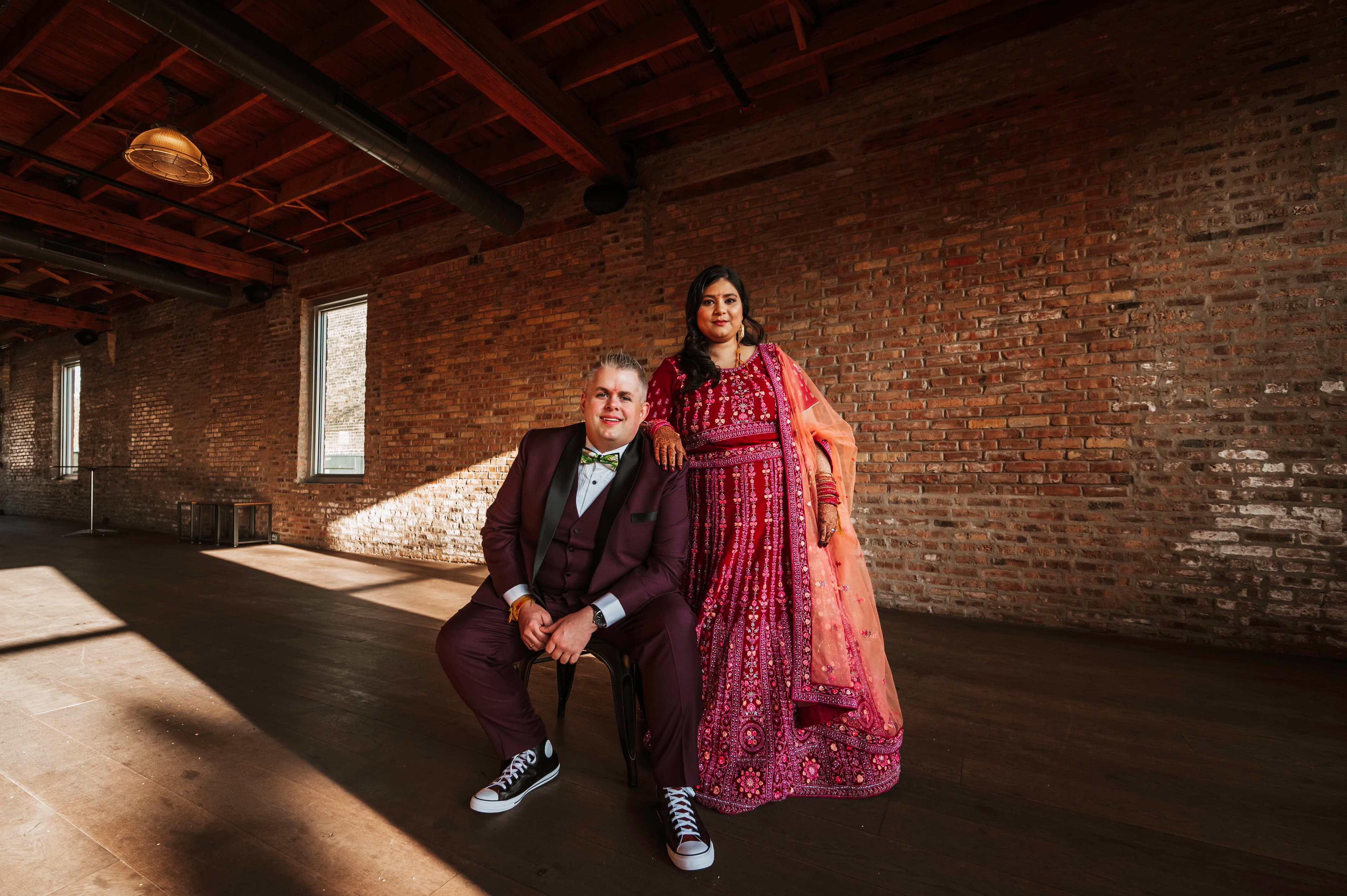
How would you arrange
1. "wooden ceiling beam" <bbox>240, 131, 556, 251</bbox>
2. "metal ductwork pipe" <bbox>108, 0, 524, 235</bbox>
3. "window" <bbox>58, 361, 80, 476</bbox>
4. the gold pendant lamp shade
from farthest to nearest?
"window" <bbox>58, 361, 80, 476</bbox> < "wooden ceiling beam" <bbox>240, 131, 556, 251</bbox> < the gold pendant lamp shade < "metal ductwork pipe" <bbox>108, 0, 524, 235</bbox>

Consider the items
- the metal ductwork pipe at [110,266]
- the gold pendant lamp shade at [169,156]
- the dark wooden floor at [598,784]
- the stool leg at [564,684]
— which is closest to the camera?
the dark wooden floor at [598,784]

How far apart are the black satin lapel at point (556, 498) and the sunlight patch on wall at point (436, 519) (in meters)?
3.97

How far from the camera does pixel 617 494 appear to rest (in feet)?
6.11

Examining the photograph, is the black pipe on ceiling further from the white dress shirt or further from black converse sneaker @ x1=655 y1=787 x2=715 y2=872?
black converse sneaker @ x1=655 y1=787 x2=715 y2=872

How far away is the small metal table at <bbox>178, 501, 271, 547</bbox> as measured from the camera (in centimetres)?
754

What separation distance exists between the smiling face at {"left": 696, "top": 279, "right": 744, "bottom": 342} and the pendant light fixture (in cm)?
450

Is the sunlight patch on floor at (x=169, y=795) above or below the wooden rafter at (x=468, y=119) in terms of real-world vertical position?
below

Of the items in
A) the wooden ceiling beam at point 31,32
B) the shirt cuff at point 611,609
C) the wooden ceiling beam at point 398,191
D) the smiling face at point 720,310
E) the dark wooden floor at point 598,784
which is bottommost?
the dark wooden floor at point 598,784

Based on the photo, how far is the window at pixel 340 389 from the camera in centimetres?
729

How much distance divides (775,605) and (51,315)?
1383cm

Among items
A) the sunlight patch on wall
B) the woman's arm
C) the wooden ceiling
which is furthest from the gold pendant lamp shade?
the woman's arm

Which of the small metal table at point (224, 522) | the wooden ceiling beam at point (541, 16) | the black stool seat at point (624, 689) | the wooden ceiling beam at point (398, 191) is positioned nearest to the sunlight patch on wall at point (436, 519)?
the small metal table at point (224, 522)

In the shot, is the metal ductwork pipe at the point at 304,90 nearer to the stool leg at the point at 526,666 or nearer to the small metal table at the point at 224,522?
the stool leg at the point at 526,666

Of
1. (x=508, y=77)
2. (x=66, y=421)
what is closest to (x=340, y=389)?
(x=508, y=77)
